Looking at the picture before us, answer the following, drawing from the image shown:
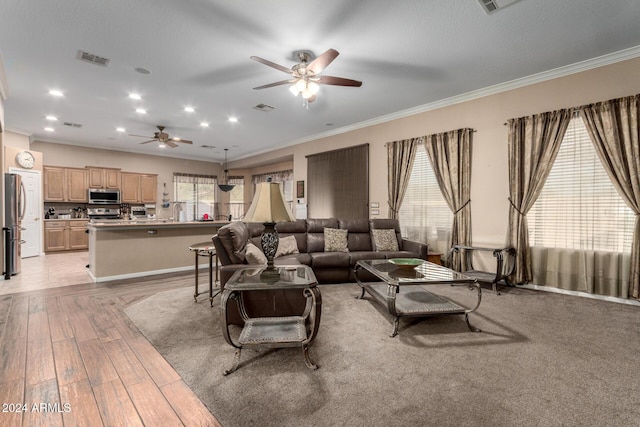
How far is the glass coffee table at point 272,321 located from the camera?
1976mm

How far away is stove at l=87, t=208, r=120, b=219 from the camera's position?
8.02 m

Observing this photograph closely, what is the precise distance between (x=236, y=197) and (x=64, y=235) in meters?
4.97

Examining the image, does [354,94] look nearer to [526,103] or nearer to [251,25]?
[251,25]

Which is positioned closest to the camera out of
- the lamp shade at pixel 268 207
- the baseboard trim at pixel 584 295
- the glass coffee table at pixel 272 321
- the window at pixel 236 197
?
the glass coffee table at pixel 272 321

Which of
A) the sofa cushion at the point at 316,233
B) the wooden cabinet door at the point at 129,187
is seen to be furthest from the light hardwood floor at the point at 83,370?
the wooden cabinet door at the point at 129,187

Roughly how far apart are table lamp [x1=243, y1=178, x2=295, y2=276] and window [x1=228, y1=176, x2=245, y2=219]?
858cm

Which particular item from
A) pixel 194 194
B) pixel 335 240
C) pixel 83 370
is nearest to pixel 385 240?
pixel 335 240

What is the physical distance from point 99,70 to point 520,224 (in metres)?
6.21

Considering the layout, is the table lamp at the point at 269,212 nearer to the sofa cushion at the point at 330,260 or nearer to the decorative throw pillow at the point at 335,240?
the sofa cushion at the point at 330,260

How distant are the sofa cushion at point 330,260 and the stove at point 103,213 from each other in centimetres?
719

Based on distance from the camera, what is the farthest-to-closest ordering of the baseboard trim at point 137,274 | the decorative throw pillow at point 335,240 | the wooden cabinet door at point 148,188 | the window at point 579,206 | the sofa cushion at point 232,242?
the wooden cabinet door at point 148,188, the decorative throw pillow at point 335,240, the baseboard trim at point 137,274, the window at point 579,206, the sofa cushion at point 232,242

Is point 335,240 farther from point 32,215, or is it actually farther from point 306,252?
point 32,215

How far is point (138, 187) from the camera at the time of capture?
28.6 ft

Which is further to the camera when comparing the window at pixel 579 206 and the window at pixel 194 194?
the window at pixel 194 194
